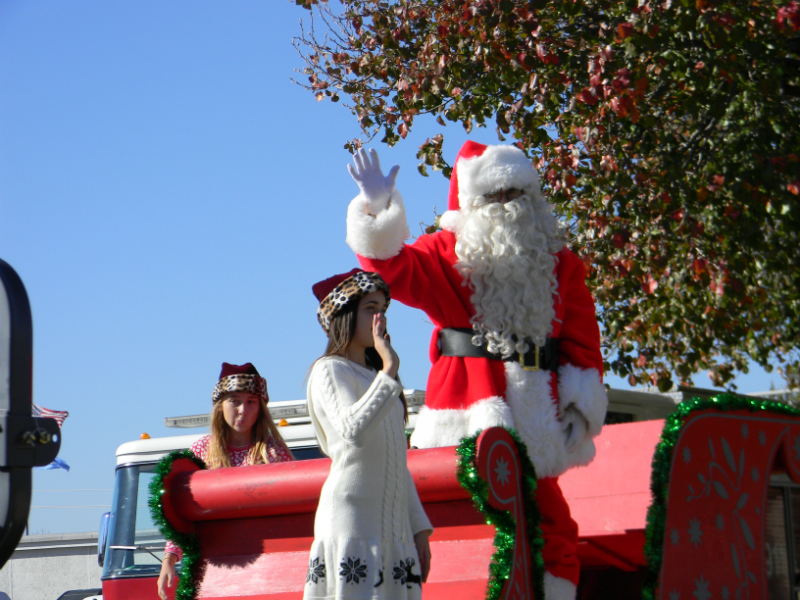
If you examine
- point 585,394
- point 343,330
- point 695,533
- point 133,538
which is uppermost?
point 343,330

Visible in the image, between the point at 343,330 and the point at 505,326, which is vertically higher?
the point at 505,326

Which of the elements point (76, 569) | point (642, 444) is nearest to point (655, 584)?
point (642, 444)

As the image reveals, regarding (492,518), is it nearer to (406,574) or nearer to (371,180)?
(406,574)

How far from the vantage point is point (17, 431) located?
1.42 meters

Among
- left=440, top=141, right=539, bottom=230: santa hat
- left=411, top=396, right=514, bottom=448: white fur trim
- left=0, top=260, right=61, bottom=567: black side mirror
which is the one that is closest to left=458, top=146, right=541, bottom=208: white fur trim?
left=440, top=141, right=539, bottom=230: santa hat

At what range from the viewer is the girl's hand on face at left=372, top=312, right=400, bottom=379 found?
2922 mm

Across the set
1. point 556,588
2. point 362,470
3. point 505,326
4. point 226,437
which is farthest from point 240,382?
point 362,470

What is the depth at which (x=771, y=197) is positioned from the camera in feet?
23.0

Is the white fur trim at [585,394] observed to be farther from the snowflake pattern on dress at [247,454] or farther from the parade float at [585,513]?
the snowflake pattern on dress at [247,454]

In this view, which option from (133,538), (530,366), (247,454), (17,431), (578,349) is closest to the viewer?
(17,431)

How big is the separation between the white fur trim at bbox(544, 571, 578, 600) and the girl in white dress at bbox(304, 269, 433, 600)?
0.87 meters

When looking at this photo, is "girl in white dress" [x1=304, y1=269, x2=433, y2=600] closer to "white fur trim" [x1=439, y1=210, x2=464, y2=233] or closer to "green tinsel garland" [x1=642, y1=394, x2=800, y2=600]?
"green tinsel garland" [x1=642, y1=394, x2=800, y2=600]

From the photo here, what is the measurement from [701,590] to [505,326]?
1365 millimetres

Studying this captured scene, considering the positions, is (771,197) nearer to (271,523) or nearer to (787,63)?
(787,63)
